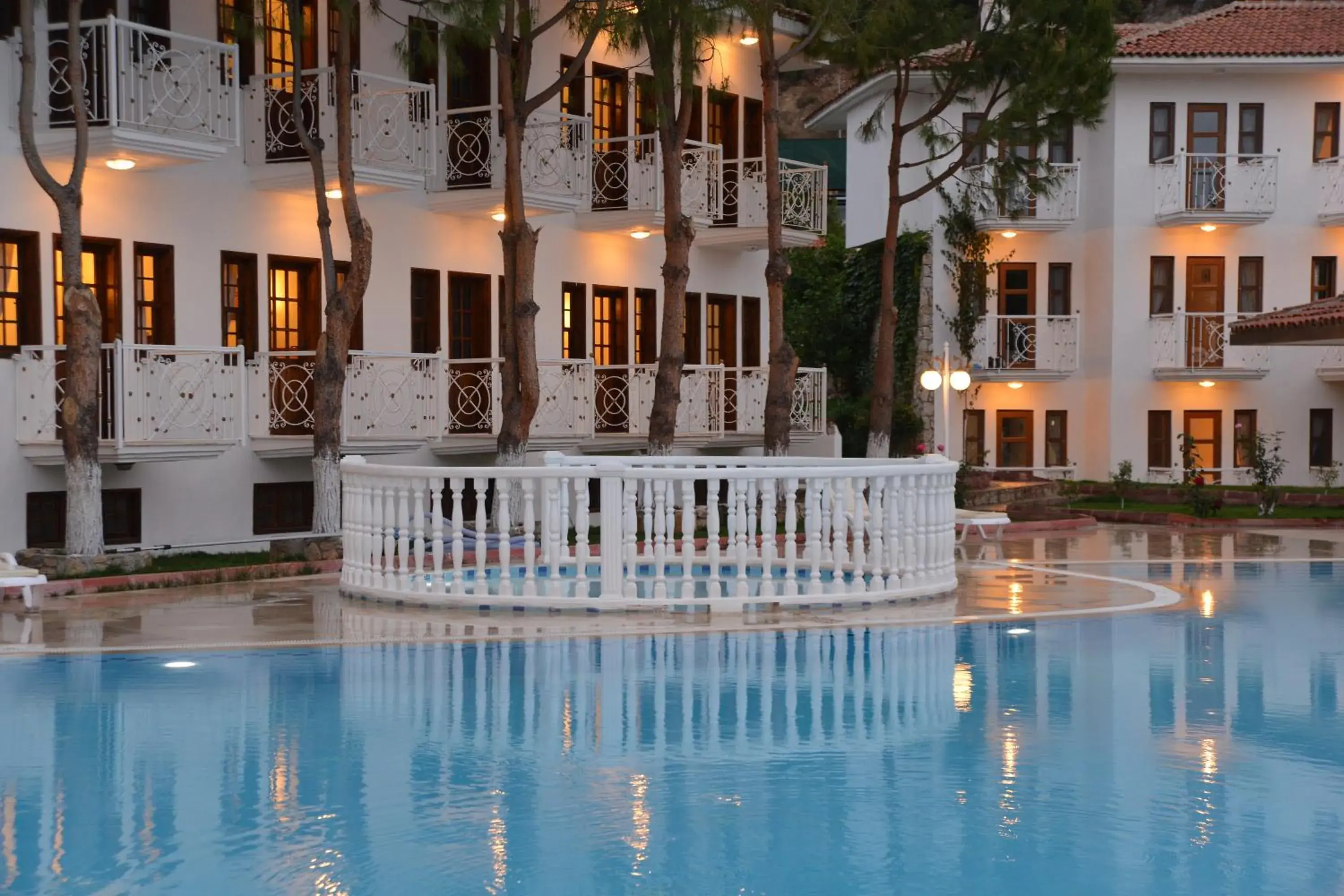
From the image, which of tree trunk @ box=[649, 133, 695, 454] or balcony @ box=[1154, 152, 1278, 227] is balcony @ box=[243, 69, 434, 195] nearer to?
tree trunk @ box=[649, 133, 695, 454]

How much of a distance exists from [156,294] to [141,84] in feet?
9.78

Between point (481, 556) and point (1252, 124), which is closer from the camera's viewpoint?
point (481, 556)

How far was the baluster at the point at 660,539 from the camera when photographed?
13.8 meters

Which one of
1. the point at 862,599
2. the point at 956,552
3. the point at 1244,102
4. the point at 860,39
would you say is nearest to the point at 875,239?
the point at 1244,102

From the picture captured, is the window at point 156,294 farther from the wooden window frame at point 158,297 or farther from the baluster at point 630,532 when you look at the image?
the baluster at point 630,532

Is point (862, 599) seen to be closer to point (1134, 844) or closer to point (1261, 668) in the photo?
point (1261, 668)

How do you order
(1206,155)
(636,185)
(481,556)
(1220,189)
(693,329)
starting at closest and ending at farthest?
(481,556), (636,185), (693,329), (1206,155), (1220,189)

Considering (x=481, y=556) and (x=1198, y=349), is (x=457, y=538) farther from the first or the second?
(x=1198, y=349)

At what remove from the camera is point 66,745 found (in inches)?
353

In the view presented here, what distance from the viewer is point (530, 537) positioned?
14.0 meters

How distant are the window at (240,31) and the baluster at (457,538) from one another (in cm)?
883

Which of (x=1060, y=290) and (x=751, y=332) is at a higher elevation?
(x=1060, y=290)

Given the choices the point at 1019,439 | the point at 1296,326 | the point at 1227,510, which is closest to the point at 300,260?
the point at 1296,326

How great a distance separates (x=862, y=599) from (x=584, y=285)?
1416cm
